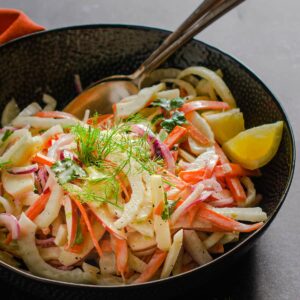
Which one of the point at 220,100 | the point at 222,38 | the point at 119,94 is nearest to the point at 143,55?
the point at 119,94

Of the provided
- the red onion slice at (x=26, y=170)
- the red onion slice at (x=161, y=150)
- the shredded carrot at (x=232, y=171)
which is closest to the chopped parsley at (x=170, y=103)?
the red onion slice at (x=161, y=150)

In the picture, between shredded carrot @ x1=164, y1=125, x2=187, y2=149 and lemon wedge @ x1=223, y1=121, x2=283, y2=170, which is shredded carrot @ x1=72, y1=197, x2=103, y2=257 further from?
lemon wedge @ x1=223, y1=121, x2=283, y2=170

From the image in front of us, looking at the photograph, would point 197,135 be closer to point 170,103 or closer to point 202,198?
point 170,103

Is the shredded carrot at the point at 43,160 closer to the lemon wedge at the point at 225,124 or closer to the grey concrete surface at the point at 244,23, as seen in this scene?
the lemon wedge at the point at 225,124

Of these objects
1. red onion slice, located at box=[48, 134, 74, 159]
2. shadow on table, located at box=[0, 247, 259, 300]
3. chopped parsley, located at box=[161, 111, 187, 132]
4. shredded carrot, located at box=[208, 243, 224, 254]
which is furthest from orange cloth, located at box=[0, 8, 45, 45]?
shredded carrot, located at box=[208, 243, 224, 254]

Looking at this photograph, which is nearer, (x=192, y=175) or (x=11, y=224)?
(x=11, y=224)

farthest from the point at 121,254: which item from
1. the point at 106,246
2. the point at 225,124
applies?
the point at 225,124

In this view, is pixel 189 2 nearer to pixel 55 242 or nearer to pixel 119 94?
pixel 119 94
